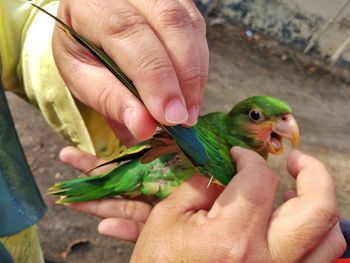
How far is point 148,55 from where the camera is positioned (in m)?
0.89

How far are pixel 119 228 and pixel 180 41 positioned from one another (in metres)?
0.51

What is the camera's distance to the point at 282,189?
2.68m

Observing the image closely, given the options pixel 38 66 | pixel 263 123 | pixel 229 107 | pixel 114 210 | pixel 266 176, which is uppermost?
pixel 266 176

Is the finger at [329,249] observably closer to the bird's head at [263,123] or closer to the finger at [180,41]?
the finger at [180,41]

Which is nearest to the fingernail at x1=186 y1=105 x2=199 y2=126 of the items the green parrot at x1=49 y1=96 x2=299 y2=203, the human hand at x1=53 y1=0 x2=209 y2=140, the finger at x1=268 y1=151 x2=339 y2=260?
the human hand at x1=53 y1=0 x2=209 y2=140

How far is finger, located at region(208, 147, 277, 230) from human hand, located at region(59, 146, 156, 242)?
0.93 feet

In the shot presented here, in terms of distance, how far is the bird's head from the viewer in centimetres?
142

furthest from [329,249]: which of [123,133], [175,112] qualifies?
[123,133]

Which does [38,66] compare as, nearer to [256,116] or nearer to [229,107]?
[256,116]

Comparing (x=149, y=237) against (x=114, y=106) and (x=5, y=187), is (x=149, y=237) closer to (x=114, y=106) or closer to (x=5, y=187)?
(x=114, y=106)

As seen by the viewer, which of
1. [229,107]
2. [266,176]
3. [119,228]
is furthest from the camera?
[229,107]

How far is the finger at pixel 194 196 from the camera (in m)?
1.04

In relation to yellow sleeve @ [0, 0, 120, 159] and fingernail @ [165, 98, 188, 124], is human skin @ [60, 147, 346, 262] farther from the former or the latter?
yellow sleeve @ [0, 0, 120, 159]

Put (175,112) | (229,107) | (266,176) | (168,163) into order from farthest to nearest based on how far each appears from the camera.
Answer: (229,107) < (168,163) < (266,176) < (175,112)
